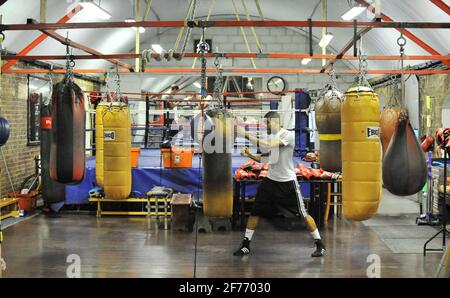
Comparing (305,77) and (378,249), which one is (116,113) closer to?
(378,249)

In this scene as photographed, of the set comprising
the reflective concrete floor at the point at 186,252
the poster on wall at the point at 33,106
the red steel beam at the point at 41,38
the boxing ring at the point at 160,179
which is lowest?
the reflective concrete floor at the point at 186,252

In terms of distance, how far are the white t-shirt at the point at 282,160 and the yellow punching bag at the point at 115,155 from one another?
A: 1.57 m

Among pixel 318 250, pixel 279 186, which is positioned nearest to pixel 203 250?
pixel 279 186

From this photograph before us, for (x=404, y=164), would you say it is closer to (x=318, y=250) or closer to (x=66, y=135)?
(x=318, y=250)

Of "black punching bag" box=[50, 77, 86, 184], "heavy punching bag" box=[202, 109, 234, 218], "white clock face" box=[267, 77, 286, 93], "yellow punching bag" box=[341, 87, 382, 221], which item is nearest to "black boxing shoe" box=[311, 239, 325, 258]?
"heavy punching bag" box=[202, 109, 234, 218]

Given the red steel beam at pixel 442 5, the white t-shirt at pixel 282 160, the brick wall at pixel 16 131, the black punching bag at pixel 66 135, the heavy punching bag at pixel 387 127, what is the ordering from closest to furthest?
the black punching bag at pixel 66 135
the heavy punching bag at pixel 387 127
the white t-shirt at pixel 282 160
the red steel beam at pixel 442 5
the brick wall at pixel 16 131

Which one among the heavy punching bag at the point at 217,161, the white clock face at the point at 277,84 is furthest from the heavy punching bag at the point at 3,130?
the white clock face at the point at 277,84

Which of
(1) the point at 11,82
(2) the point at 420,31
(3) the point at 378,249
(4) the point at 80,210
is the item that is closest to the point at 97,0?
(1) the point at 11,82

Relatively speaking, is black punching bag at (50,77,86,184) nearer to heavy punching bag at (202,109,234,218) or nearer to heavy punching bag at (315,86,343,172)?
heavy punching bag at (202,109,234,218)

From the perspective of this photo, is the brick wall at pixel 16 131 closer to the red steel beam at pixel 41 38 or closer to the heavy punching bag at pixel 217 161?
the red steel beam at pixel 41 38

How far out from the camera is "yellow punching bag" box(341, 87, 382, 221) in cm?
320

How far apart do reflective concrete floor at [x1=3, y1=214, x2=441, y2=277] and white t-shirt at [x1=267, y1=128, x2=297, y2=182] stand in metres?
0.86

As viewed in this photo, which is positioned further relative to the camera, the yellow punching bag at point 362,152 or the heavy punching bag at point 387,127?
the heavy punching bag at point 387,127

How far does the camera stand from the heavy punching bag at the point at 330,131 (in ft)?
13.3
